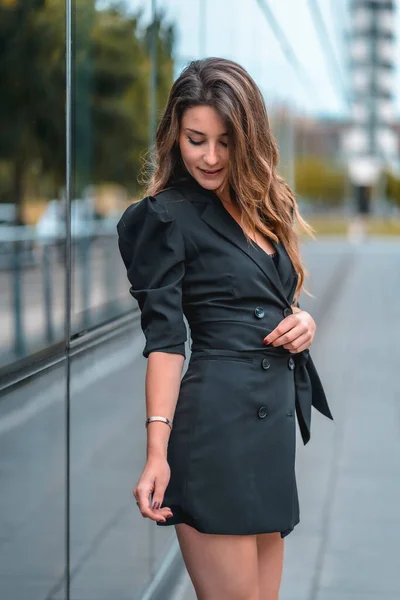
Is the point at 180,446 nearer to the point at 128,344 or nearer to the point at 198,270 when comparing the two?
the point at 198,270

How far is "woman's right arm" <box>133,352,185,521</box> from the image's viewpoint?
1.94 meters

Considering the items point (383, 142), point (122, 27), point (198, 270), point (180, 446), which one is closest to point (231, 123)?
point (198, 270)

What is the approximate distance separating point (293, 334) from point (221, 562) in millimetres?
482

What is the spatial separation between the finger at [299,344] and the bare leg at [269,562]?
0.43m

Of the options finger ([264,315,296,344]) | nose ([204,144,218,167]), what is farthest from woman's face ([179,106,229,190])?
finger ([264,315,296,344])

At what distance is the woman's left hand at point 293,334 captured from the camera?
6.85ft

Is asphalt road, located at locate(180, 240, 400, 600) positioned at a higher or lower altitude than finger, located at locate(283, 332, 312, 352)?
lower

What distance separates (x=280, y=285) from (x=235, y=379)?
0.74ft

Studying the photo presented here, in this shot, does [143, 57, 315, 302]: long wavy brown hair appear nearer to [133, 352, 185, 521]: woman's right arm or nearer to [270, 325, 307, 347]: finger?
[270, 325, 307, 347]: finger

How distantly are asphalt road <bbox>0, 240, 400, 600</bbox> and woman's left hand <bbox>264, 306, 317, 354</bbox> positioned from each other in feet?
1.82

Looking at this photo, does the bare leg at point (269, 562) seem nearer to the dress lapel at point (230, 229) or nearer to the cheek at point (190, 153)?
the dress lapel at point (230, 229)

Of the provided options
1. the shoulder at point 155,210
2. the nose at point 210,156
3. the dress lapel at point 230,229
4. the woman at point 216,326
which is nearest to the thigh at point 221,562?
the woman at point 216,326

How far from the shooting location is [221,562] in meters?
2.09

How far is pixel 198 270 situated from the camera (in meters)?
2.06
